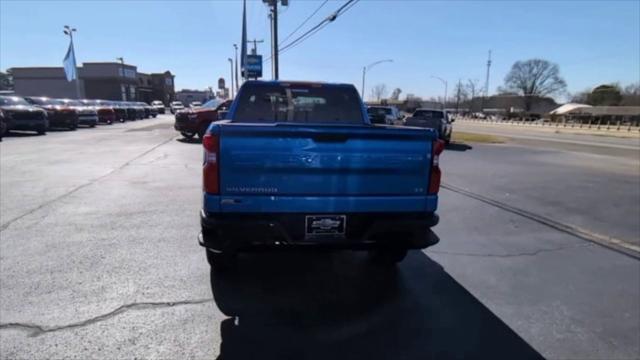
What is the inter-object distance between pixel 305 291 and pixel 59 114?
82.1ft

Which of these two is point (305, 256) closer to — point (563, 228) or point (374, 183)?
point (374, 183)

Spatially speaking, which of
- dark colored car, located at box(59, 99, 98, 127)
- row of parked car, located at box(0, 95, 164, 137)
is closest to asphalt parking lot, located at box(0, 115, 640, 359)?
row of parked car, located at box(0, 95, 164, 137)

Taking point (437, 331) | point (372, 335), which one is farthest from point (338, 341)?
point (437, 331)

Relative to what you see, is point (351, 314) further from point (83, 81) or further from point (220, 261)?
point (83, 81)

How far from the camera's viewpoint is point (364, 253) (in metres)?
5.22

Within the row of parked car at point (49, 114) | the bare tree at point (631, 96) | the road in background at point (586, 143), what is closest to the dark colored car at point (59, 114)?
the row of parked car at point (49, 114)

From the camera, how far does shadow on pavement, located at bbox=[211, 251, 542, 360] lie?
3.14 metres

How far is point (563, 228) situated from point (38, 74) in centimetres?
8957

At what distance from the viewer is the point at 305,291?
160 inches

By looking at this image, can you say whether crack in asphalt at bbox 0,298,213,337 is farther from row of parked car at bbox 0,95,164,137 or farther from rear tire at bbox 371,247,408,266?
row of parked car at bbox 0,95,164,137

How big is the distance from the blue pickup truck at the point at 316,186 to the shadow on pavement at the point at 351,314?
625 mm

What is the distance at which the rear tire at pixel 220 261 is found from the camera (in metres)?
4.10

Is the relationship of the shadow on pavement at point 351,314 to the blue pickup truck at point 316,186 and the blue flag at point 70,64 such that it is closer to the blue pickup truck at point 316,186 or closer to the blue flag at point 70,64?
the blue pickup truck at point 316,186

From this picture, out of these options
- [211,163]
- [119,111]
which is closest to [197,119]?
[211,163]
